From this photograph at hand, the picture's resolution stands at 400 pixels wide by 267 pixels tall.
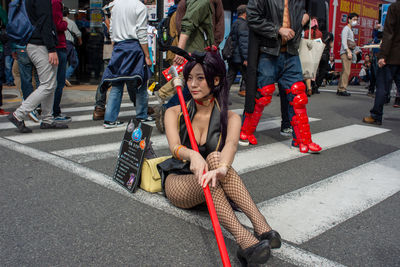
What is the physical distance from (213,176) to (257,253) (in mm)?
464

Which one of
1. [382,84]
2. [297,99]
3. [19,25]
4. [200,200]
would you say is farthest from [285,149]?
[19,25]

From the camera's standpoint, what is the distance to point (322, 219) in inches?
109

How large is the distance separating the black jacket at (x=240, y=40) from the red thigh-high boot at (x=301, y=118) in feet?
12.7

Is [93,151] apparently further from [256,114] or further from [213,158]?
[213,158]

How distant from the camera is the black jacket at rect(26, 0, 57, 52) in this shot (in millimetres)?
5129

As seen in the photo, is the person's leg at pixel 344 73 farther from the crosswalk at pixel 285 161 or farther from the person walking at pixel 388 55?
the crosswalk at pixel 285 161

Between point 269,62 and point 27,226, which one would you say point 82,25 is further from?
point 27,226

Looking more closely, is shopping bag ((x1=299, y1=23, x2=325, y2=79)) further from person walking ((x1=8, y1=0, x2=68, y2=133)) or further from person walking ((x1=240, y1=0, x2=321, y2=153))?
person walking ((x1=8, y1=0, x2=68, y2=133))

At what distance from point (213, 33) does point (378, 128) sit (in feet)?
10.1

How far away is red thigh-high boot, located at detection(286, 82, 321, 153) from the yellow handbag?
6.51ft

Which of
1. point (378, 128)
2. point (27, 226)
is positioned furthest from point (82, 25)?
point (27, 226)

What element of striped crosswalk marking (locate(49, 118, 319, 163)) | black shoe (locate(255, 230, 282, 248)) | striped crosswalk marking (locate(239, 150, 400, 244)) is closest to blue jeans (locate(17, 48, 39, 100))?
striped crosswalk marking (locate(49, 118, 319, 163))

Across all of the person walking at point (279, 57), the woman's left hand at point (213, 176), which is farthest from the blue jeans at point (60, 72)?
the woman's left hand at point (213, 176)

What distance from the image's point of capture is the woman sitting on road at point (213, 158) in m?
2.19
